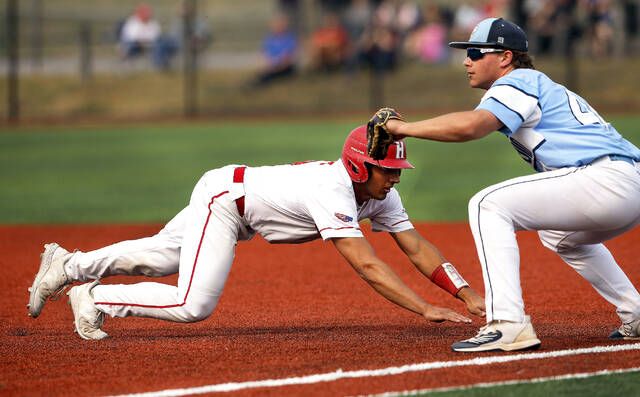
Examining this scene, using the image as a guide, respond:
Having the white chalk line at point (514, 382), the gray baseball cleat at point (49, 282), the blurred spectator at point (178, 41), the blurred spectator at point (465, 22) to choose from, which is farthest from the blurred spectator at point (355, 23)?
the white chalk line at point (514, 382)

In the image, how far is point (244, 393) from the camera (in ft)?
15.6

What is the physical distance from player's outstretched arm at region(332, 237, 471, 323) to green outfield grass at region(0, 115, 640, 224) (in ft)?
22.6

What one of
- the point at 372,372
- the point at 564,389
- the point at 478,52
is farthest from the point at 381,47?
the point at 564,389

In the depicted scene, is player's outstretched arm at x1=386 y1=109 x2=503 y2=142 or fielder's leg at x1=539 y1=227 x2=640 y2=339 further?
fielder's leg at x1=539 y1=227 x2=640 y2=339

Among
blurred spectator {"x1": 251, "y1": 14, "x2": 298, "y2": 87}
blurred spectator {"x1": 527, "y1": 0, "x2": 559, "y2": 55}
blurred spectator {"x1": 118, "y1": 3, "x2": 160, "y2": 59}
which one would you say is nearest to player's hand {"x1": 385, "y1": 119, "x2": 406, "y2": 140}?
blurred spectator {"x1": 527, "y1": 0, "x2": 559, "y2": 55}

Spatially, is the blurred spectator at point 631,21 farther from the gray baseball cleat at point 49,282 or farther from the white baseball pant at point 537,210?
the gray baseball cleat at point 49,282

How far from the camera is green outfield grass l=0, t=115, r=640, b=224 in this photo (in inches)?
535

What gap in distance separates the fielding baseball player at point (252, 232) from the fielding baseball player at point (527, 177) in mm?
272

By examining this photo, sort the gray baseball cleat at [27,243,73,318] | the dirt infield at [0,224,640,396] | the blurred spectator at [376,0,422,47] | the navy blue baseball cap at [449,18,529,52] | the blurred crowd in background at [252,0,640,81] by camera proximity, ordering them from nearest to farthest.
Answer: the dirt infield at [0,224,640,396], the navy blue baseball cap at [449,18,529,52], the gray baseball cleat at [27,243,73,318], the blurred crowd in background at [252,0,640,81], the blurred spectator at [376,0,422,47]

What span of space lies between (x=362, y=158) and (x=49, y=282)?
6.89 ft

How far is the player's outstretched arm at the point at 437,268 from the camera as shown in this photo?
580 centimetres

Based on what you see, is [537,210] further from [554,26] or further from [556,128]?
[554,26]

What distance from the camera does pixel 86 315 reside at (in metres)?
6.02

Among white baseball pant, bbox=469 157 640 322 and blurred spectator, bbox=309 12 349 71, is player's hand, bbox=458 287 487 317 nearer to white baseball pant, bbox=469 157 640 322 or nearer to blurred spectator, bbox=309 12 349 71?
white baseball pant, bbox=469 157 640 322
